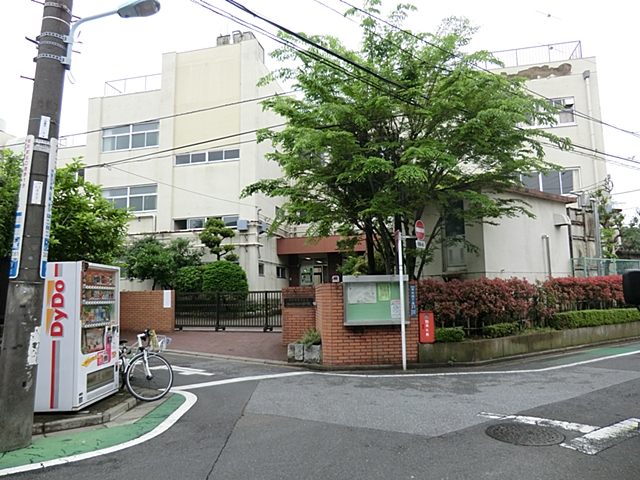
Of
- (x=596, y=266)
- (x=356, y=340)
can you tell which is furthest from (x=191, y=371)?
(x=596, y=266)

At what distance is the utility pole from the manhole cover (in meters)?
5.30

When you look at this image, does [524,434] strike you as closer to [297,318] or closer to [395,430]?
[395,430]

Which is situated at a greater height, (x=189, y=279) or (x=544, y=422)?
(x=189, y=279)

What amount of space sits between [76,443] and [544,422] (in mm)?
5563

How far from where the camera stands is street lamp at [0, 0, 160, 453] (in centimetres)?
497

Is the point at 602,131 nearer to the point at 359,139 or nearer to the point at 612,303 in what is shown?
the point at 612,303

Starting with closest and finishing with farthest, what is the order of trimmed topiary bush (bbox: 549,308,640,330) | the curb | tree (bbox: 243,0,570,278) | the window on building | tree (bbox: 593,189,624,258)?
the curb → tree (bbox: 243,0,570,278) → trimmed topiary bush (bbox: 549,308,640,330) → the window on building → tree (bbox: 593,189,624,258)

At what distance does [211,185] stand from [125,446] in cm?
2004

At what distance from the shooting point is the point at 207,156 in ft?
79.9

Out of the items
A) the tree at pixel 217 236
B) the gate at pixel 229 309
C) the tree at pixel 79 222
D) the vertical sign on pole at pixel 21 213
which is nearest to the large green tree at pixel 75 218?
the tree at pixel 79 222

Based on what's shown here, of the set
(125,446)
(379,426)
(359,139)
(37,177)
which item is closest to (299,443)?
(379,426)

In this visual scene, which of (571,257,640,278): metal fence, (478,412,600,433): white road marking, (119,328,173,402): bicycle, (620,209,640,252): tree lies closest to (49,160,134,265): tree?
(119,328,173,402): bicycle

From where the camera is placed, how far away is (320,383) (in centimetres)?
834

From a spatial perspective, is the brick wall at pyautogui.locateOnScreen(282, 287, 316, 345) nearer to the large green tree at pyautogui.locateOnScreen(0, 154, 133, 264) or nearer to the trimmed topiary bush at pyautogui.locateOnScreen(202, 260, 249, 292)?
the large green tree at pyautogui.locateOnScreen(0, 154, 133, 264)
